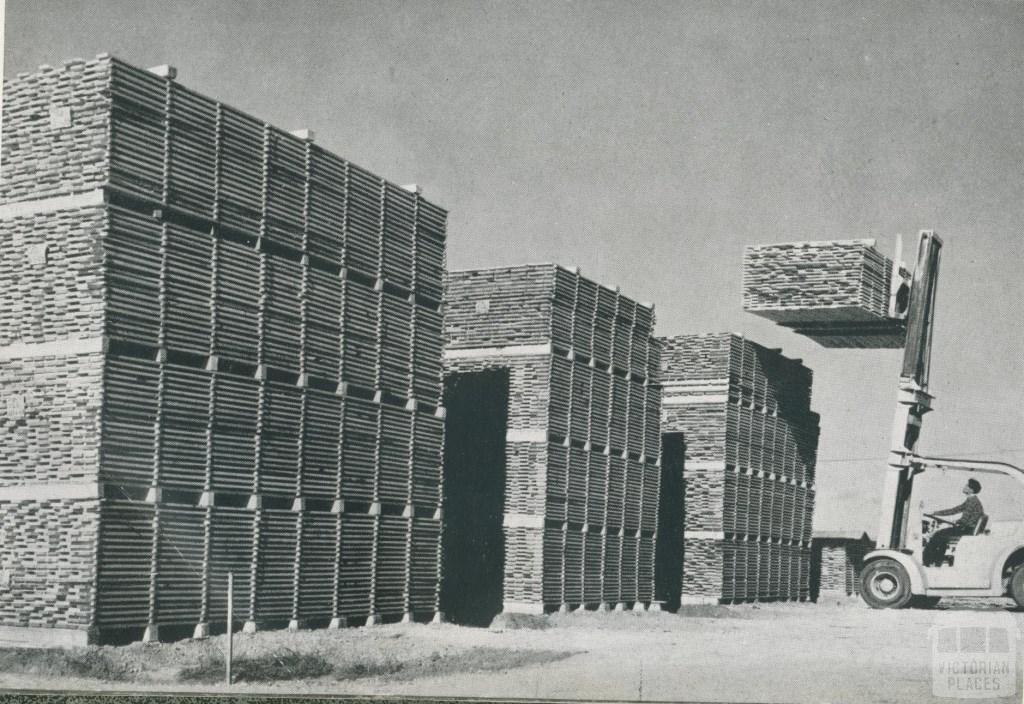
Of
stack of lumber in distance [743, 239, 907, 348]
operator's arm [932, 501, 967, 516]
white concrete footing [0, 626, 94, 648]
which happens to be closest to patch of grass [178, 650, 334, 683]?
white concrete footing [0, 626, 94, 648]

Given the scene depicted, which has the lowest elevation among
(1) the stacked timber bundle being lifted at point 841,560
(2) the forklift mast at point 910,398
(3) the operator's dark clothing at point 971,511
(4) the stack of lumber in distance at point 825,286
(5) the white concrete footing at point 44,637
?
(1) the stacked timber bundle being lifted at point 841,560

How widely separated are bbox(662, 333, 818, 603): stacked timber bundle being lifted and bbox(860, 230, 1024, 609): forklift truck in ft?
11.4

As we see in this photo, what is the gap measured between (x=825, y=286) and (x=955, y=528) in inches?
115

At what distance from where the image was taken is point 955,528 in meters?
12.7

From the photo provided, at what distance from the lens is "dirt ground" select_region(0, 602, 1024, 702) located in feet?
27.2

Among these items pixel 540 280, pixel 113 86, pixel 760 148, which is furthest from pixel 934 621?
pixel 113 86

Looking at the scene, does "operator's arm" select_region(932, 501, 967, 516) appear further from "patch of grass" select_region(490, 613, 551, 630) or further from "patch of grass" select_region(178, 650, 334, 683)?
"patch of grass" select_region(178, 650, 334, 683)

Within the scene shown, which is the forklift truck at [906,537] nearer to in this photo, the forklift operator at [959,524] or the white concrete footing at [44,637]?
the forklift operator at [959,524]

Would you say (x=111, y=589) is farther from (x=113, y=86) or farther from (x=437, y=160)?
(x=437, y=160)

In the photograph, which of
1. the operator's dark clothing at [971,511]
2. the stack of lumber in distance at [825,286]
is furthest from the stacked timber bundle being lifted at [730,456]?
the operator's dark clothing at [971,511]
